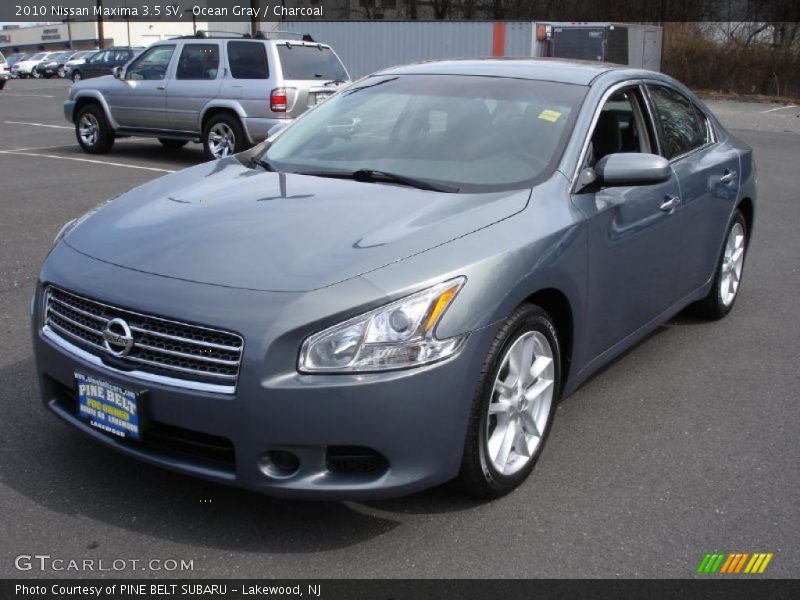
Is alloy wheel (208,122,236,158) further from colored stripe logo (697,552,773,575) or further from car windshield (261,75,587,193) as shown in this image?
colored stripe logo (697,552,773,575)

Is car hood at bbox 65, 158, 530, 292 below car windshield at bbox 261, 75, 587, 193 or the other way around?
below

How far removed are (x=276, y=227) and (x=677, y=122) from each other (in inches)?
113

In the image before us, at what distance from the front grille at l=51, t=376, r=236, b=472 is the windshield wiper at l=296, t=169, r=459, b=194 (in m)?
1.48

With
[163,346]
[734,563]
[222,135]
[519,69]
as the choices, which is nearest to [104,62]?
[222,135]

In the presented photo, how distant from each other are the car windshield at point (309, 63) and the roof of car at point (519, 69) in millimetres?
8164

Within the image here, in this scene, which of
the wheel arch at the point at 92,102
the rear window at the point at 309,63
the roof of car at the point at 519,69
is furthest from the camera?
the wheel arch at the point at 92,102

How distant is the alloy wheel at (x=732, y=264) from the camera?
6.07m

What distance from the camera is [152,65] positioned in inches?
550

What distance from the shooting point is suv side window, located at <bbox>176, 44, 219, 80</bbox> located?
44.0 ft

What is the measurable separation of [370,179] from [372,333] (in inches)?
Answer: 50.0

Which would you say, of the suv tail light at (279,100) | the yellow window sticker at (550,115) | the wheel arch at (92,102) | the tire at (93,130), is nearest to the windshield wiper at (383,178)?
the yellow window sticker at (550,115)

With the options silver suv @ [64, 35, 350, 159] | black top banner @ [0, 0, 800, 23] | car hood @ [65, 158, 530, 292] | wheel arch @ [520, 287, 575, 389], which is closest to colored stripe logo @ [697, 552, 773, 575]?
wheel arch @ [520, 287, 575, 389]

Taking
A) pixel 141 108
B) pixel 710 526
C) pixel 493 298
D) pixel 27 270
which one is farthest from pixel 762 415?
pixel 141 108
